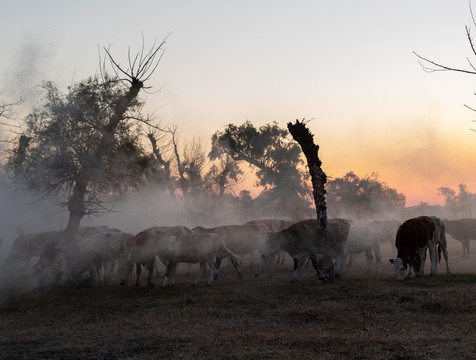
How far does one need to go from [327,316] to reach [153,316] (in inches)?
172

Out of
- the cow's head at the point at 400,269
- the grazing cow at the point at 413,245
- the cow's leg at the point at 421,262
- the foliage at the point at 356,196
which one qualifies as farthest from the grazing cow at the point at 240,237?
the foliage at the point at 356,196

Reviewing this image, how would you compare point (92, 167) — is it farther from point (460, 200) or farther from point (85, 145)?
point (460, 200)

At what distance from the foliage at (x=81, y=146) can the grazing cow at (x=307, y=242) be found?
27.3 ft

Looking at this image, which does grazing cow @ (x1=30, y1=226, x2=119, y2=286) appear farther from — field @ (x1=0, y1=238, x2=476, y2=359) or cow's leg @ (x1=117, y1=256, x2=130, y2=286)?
field @ (x1=0, y1=238, x2=476, y2=359)

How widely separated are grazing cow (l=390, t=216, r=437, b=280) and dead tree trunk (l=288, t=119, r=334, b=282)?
240 centimetres

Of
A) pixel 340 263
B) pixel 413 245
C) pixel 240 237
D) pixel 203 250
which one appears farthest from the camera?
pixel 240 237

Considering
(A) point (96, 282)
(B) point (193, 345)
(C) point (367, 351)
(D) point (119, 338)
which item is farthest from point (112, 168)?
(C) point (367, 351)

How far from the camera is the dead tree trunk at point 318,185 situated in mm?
15836

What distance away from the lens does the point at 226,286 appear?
15797 millimetres

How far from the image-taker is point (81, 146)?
2025 cm

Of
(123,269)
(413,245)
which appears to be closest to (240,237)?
(123,269)

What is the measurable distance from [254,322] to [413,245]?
28.2 feet

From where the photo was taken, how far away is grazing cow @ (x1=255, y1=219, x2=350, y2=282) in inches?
688

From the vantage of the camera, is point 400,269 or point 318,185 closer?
point 400,269
